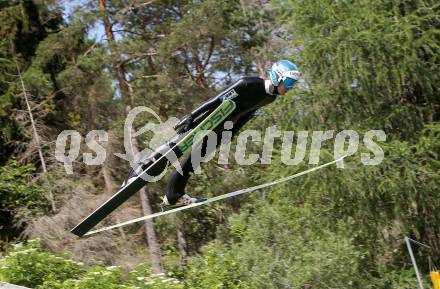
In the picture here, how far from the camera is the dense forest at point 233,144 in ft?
40.5

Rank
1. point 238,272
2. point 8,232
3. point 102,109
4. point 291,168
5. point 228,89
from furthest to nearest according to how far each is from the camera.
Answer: point 102,109, point 8,232, point 291,168, point 238,272, point 228,89

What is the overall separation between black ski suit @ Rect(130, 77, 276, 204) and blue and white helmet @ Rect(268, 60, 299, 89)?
177 mm

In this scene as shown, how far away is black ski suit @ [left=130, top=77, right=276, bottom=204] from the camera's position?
6.72 metres

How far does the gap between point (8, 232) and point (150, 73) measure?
6.10 m

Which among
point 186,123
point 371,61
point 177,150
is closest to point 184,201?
point 177,150

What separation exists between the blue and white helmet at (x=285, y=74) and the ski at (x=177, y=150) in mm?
513

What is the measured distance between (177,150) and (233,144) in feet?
38.9

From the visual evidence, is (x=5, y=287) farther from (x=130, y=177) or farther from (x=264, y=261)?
(x=264, y=261)

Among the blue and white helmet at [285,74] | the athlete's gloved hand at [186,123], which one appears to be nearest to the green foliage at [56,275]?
the athlete's gloved hand at [186,123]

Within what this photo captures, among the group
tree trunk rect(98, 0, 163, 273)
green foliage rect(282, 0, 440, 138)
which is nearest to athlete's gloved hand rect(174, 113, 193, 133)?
green foliage rect(282, 0, 440, 138)

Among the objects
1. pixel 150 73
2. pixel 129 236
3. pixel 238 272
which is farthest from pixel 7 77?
pixel 238 272

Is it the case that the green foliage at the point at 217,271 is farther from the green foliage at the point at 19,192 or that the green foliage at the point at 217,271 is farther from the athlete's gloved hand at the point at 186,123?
the green foliage at the point at 19,192

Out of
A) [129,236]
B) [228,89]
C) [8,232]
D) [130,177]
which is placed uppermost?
[228,89]

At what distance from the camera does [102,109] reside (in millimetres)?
19844
